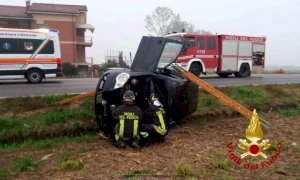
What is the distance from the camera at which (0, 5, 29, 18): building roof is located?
41.5 metres

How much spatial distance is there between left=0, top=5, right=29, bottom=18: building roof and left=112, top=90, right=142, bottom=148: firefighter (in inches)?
1549

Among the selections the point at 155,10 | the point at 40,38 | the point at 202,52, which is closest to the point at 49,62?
the point at 40,38

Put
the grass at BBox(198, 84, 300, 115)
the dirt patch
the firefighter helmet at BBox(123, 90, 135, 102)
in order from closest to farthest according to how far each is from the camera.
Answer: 1. the dirt patch
2. the firefighter helmet at BBox(123, 90, 135, 102)
3. the grass at BBox(198, 84, 300, 115)

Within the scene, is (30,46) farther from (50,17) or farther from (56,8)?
(56,8)

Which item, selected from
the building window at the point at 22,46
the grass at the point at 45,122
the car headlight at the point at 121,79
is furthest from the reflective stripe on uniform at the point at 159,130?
the building window at the point at 22,46

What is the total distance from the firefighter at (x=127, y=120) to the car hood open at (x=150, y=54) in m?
1.51

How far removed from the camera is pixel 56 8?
4384cm

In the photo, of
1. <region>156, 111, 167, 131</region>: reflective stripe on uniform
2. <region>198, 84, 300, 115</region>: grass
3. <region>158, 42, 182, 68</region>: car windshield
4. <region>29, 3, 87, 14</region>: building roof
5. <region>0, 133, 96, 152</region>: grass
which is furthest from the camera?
<region>29, 3, 87, 14</region>: building roof

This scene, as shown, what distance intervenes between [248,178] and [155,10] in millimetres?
52146

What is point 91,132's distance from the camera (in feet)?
28.4

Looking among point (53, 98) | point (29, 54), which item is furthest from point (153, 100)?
point (29, 54)

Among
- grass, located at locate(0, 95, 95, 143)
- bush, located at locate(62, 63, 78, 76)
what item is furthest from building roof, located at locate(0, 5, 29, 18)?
grass, located at locate(0, 95, 95, 143)

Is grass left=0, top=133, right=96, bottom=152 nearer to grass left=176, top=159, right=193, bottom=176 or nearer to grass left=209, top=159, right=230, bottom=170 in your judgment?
grass left=176, top=159, right=193, bottom=176

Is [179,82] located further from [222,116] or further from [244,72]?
[244,72]
